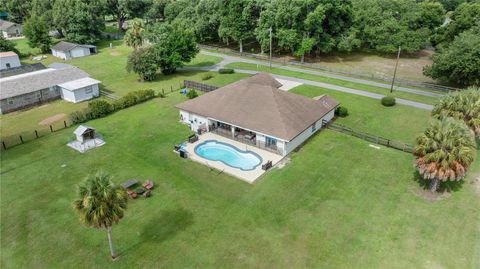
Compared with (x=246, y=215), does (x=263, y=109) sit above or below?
above

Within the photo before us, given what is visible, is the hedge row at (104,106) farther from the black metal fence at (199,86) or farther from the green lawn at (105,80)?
the black metal fence at (199,86)

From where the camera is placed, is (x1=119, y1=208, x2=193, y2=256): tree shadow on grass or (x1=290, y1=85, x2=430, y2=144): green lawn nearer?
(x1=119, y1=208, x2=193, y2=256): tree shadow on grass

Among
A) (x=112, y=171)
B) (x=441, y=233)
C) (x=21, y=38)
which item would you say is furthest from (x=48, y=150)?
(x=21, y=38)

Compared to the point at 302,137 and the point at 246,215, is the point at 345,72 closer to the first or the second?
the point at 302,137

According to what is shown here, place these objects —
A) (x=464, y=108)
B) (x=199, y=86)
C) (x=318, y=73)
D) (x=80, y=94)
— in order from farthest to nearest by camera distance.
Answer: (x=318, y=73), (x=199, y=86), (x=80, y=94), (x=464, y=108)

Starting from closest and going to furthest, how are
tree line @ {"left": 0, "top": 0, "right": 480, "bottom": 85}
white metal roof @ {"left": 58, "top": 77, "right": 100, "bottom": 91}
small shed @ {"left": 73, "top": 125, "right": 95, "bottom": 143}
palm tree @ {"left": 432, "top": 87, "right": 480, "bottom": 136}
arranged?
palm tree @ {"left": 432, "top": 87, "right": 480, "bottom": 136} → small shed @ {"left": 73, "top": 125, "right": 95, "bottom": 143} → white metal roof @ {"left": 58, "top": 77, "right": 100, "bottom": 91} → tree line @ {"left": 0, "top": 0, "right": 480, "bottom": 85}

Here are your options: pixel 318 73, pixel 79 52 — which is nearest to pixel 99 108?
pixel 318 73

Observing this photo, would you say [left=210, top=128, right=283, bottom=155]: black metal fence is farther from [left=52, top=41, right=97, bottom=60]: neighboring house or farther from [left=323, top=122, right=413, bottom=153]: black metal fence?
[left=52, top=41, right=97, bottom=60]: neighboring house

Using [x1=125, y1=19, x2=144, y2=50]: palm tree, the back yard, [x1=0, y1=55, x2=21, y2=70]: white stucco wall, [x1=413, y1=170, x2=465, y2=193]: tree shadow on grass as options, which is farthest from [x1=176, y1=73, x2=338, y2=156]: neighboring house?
[x1=0, y1=55, x2=21, y2=70]: white stucco wall
